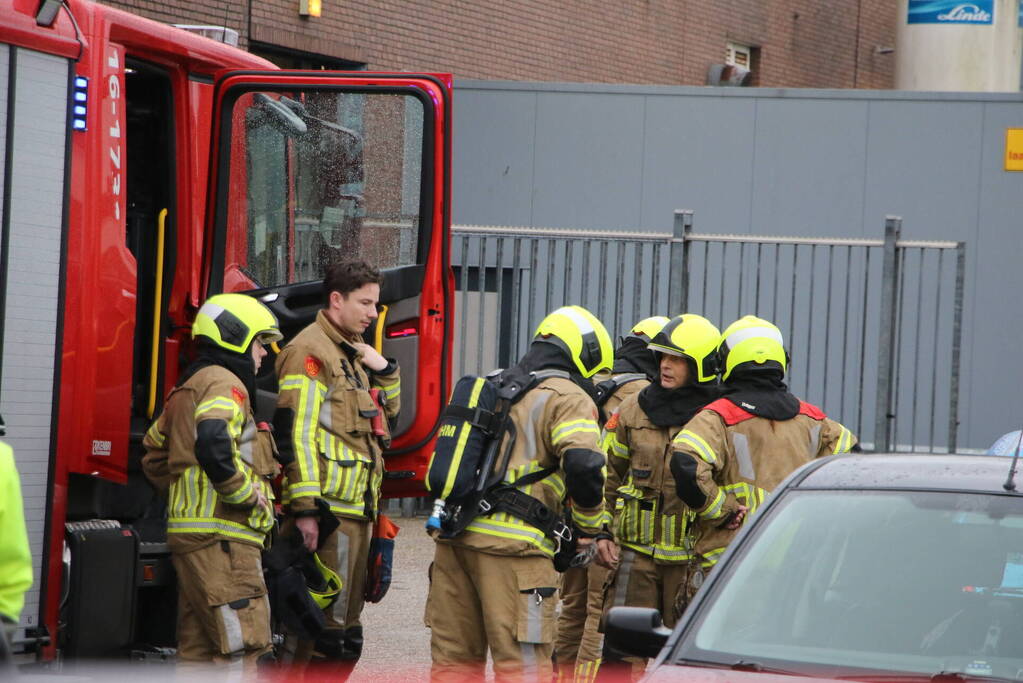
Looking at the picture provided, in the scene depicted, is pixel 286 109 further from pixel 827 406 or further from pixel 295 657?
pixel 827 406

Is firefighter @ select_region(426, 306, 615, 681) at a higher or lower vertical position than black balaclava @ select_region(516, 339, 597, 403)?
lower

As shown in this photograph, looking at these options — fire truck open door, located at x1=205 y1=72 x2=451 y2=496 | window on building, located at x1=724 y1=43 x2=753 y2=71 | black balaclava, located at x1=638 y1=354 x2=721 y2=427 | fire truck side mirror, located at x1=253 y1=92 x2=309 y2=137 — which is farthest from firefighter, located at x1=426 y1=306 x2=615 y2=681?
window on building, located at x1=724 y1=43 x2=753 y2=71

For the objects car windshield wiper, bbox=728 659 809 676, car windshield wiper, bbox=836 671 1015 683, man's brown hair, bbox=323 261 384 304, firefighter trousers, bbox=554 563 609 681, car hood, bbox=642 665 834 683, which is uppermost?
man's brown hair, bbox=323 261 384 304

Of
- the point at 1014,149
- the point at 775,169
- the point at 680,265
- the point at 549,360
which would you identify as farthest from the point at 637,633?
the point at 775,169

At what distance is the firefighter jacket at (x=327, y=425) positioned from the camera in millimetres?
6039

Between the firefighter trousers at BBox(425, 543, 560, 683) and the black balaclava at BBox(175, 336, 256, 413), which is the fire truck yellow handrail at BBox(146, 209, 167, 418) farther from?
the firefighter trousers at BBox(425, 543, 560, 683)

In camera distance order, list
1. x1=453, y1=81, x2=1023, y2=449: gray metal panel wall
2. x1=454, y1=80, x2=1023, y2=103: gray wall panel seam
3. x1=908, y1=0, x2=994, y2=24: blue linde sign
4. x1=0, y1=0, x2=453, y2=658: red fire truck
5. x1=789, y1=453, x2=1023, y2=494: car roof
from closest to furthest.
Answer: x1=789, y1=453, x2=1023, y2=494: car roof < x1=0, y1=0, x2=453, y2=658: red fire truck < x1=453, y1=81, x2=1023, y2=449: gray metal panel wall < x1=454, y1=80, x2=1023, y2=103: gray wall panel seam < x1=908, y1=0, x2=994, y2=24: blue linde sign

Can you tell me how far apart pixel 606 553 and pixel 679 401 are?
74 centimetres

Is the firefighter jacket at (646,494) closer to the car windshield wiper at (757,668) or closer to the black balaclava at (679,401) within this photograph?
the black balaclava at (679,401)

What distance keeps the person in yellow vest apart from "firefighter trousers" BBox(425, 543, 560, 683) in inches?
80.9

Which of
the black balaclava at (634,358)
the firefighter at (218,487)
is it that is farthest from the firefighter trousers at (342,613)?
the black balaclava at (634,358)

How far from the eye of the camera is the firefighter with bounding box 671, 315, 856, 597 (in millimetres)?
5875

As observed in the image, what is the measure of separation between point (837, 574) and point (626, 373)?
3894 mm

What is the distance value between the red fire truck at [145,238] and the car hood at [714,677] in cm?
270
